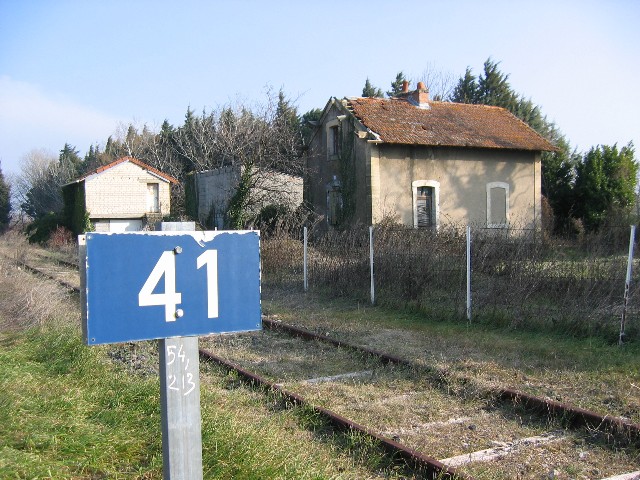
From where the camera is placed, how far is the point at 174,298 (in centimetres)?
236

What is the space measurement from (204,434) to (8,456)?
1.29m

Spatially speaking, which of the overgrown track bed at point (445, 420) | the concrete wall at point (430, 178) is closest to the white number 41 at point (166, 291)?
the overgrown track bed at point (445, 420)

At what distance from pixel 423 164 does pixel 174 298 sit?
23471 mm

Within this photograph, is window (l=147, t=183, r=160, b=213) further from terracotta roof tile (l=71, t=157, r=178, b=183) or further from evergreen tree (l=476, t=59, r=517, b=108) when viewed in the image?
evergreen tree (l=476, t=59, r=517, b=108)

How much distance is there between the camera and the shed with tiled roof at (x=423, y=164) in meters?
24.6

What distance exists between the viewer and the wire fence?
9328 millimetres

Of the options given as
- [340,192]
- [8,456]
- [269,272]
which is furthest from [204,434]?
[340,192]

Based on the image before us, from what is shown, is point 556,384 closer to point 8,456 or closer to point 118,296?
point 8,456

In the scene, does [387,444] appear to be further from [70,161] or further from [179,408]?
[70,161]

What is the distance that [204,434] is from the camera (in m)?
4.56

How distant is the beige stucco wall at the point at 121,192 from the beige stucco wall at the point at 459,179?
24899 mm

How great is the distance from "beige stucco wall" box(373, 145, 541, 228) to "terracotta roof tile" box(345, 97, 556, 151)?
0.53m

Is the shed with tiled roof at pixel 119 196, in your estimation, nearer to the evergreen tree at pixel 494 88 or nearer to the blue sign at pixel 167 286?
the evergreen tree at pixel 494 88

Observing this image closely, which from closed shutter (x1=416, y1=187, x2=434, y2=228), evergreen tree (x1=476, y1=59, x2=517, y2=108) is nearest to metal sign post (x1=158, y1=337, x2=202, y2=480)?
closed shutter (x1=416, y1=187, x2=434, y2=228)
